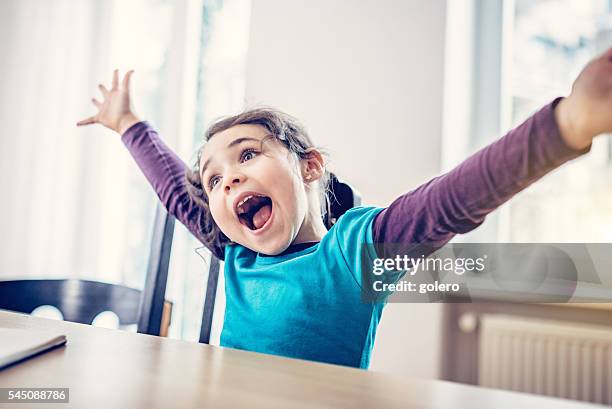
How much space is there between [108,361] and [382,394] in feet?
0.93

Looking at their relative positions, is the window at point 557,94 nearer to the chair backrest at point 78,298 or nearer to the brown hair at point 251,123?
the brown hair at point 251,123

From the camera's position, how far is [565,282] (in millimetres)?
688

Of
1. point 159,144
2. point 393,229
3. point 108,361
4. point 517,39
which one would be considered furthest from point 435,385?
point 159,144

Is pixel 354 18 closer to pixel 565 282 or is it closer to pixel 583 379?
pixel 565 282

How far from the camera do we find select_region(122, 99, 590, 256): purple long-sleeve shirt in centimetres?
58

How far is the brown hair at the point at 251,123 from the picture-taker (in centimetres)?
81

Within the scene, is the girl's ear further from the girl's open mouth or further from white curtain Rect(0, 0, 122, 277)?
white curtain Rect(0, 0, 122, 277)

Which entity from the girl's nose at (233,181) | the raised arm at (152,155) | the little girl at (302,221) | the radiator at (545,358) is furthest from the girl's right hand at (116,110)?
the radiator at (545,358)

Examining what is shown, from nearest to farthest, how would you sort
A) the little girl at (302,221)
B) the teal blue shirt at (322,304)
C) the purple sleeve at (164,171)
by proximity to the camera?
the little girl at (302,221) < the teal blue shirt at (322,304) < the purple sleeve at (164,171)

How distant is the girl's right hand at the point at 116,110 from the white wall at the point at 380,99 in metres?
0.31

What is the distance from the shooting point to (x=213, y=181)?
2.74 ft

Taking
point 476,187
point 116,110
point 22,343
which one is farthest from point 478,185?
point 116,110

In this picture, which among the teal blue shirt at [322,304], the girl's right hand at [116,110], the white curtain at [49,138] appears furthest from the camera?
the white curtain at [49,138]

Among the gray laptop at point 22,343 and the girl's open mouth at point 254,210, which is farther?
the girl's open mouth at point 254,210
